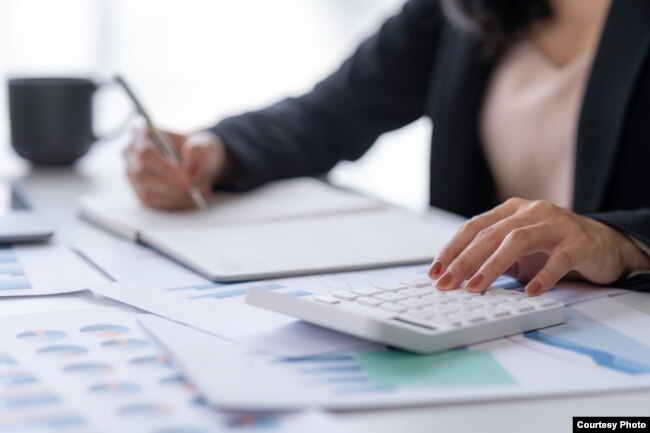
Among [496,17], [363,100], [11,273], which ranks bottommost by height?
[11,273]

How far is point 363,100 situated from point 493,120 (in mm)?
196

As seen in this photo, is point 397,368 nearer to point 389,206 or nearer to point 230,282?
point 230,282

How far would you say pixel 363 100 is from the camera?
138cm

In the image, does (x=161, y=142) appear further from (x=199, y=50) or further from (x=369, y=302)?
(x=199, y=50)

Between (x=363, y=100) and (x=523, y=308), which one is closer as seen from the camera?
(x=523, y=308)

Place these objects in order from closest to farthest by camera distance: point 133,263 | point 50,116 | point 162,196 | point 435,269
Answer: point 435,269, point 133,263, point 162,196, point 50,116

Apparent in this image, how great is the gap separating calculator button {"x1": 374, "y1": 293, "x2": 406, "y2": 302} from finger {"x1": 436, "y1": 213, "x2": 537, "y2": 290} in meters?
0.05

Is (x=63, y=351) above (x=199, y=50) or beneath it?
beneath

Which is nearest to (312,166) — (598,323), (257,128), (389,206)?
(257,128)

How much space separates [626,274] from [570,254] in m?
0.08

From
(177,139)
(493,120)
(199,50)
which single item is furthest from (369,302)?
(199,50)

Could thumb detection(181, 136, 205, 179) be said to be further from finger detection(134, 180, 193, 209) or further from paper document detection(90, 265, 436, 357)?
paper document detection(90, 265, 436, 357)

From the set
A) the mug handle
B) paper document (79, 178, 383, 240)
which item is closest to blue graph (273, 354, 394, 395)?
paper document (79, 178, 383, 240)

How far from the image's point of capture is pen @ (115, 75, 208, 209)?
104 cm
